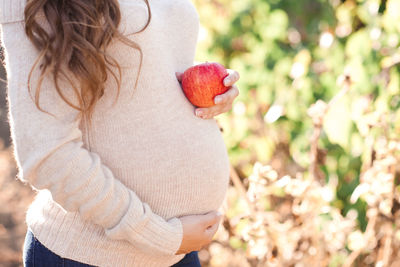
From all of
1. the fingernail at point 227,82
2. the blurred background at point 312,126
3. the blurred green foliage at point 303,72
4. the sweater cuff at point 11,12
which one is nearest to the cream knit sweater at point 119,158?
the sweater cuff at point 11,12

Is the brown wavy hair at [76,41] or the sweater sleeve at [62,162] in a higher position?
the brown wavy hair at [76,41]

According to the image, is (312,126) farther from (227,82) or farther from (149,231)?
(149,231)

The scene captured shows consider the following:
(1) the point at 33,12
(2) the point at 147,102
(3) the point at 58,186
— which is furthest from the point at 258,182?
(1) the point at 33,12

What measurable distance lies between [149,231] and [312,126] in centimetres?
145

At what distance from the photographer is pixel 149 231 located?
1.14 metres

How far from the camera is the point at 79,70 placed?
1022 millimetres

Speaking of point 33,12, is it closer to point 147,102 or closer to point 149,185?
point 147,102

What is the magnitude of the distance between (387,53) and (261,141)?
0.76 meters

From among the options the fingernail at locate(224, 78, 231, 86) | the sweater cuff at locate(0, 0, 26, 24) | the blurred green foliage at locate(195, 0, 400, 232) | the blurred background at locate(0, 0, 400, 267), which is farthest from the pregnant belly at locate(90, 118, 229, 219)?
the blurred green foliage at locate(195, 0, 400, 232)

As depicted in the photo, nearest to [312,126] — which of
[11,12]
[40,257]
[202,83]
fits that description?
[202,83]

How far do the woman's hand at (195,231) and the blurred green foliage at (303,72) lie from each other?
0.96m

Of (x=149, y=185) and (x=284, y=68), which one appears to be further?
(x=284, y=68)

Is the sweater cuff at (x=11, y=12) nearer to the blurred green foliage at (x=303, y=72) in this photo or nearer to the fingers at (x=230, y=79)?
the fingers at (x=230, y=79)

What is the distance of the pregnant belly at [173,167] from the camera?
1.14m
